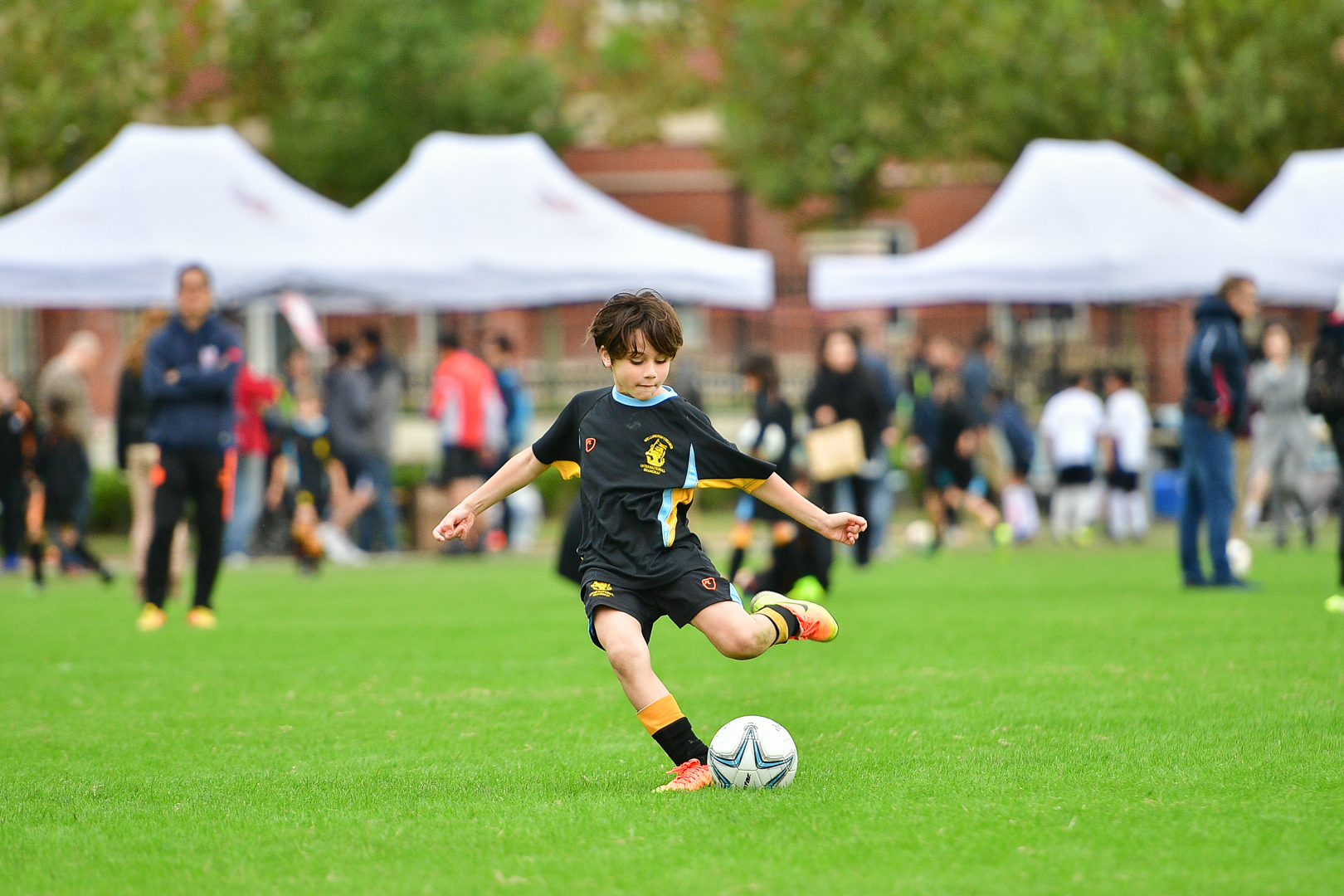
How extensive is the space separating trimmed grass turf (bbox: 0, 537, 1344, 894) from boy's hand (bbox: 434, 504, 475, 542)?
0.79 meters

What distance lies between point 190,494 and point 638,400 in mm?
5227

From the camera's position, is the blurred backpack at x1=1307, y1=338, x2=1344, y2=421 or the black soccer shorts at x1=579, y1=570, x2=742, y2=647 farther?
the blurred backpack at x1=1307, y1=338, x2=1344, y2=421

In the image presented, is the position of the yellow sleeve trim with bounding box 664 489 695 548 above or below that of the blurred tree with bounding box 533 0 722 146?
below

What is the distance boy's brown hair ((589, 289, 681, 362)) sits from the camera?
5.06 m

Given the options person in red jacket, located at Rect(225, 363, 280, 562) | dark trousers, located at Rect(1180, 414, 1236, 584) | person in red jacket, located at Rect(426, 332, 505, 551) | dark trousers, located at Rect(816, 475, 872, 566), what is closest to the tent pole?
person in red jacket, located at Rect(225, 363, 280, 562)

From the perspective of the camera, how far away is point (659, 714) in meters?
5.06

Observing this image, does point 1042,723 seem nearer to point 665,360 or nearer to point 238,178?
point 665,360

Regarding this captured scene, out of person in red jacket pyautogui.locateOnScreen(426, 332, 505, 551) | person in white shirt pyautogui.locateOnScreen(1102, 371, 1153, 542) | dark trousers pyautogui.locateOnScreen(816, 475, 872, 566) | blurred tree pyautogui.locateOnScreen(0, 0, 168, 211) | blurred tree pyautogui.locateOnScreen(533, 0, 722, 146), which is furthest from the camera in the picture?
blurred tree pyautogui.locateOnScreen(533, 0, 722, 146)

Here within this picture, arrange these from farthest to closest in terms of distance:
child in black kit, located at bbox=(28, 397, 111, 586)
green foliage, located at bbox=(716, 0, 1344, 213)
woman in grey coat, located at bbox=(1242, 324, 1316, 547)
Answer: green foliage, located at bbox=(716, 0, 1344, 213), woman in grey coat, located at bbox=(1242, 324, 1316, 547), child in black kit, located at bbox=(28, 397, 111, 586)

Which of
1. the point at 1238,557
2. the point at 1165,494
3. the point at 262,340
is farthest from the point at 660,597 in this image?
the point at 262,340

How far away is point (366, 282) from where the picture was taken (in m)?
16.8

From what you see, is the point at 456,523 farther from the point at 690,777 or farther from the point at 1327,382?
the point at 1327,382

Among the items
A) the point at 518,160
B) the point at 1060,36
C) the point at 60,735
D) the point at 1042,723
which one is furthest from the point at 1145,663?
the point at 1060,36

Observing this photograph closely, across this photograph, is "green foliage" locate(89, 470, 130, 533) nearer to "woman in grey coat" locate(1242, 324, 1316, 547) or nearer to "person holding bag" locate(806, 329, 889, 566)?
"person holding bag" locate(806, 329, 889, 566)
